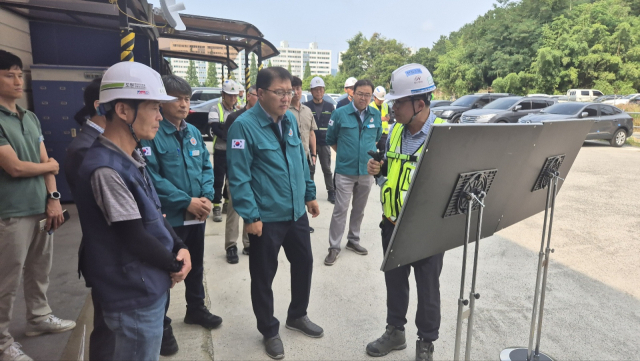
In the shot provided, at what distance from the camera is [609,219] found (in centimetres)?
621

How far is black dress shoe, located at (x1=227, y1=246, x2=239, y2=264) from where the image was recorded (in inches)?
177

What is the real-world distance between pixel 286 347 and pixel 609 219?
5.63 meters

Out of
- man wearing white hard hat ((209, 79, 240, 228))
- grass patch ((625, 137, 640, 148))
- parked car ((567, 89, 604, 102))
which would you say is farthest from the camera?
parked car ((567, 89, 604, 102))

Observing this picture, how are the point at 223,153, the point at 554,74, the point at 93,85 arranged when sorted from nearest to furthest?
the point at 93,85 < the point at 223,153 < the point at 554,74

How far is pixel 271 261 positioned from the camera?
9.55ft

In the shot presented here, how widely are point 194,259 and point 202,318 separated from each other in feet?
1.61

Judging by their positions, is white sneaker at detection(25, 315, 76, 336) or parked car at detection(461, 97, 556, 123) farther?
parked car at detection(461, 97, 556, 123)

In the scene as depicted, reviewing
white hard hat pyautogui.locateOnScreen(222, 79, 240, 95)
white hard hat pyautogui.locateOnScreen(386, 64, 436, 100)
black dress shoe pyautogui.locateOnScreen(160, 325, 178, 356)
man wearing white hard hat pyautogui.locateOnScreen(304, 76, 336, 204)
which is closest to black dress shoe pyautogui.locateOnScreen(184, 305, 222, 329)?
black dress shoe pyautogui.locateOnScreen(160, 325, 178, 356)

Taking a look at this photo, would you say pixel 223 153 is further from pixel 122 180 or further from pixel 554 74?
pixel 554 74

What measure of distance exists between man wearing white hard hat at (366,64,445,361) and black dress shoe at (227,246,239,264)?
2049 mm

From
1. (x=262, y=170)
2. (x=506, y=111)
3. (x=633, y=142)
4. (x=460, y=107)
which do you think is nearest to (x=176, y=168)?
(x=262, y=170)

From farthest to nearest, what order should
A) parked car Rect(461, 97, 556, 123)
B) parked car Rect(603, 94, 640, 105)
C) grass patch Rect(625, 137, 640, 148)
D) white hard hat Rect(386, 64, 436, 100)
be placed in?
1. parked car Rect(603, 94, 640, 105)
2. parked car Rect(461, 97, 556, 123)
3. grass patch Rect(625, 137, 640, 148)
4. white hard hat Rect(386, 64, 436, 100)

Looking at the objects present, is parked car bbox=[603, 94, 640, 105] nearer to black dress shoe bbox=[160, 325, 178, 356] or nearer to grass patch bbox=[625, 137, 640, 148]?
grass patch bbox=[625, 137, 640, 148]

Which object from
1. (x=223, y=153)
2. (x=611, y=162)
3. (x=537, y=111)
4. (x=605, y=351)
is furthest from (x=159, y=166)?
(x=537, y=111)
